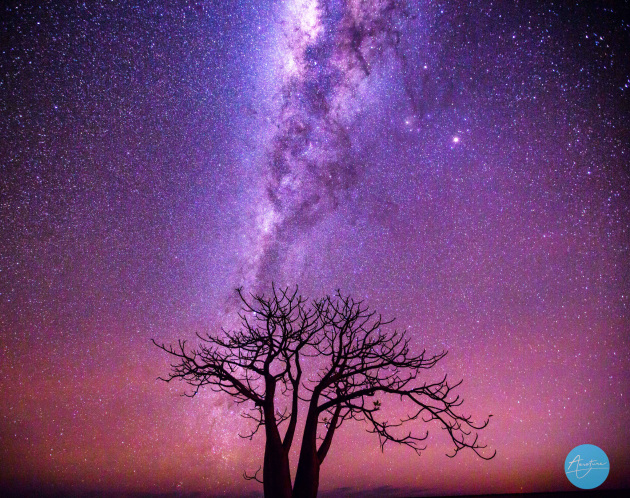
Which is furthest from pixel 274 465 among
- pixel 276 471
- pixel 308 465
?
pixel 308 465

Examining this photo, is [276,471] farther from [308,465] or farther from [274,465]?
[308,465]

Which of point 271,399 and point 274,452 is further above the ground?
point 271,399

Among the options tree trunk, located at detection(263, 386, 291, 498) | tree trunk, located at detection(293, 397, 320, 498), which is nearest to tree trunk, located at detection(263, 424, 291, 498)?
tree trunk, located at detection(263, 386, 291, 498)

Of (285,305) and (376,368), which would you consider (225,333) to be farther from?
(376,368)

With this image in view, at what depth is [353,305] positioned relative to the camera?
255 inches

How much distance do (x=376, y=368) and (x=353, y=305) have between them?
40.5 inches

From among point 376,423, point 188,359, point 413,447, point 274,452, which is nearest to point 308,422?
point 274,452

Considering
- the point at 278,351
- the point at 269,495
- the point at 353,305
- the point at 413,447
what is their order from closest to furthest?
the point at 269,495 → the point at 413,447 → the point at 278,351 → the point at 353,305

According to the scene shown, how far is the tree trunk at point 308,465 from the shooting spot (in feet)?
17.3

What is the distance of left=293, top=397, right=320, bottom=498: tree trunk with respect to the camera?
528 cm

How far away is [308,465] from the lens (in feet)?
17.8

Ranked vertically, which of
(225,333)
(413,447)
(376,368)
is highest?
(225,333)

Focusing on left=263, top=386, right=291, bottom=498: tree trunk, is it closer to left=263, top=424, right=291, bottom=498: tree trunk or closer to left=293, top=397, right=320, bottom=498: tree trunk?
left=263, top=424, right=291, bottom=498: tree trunk

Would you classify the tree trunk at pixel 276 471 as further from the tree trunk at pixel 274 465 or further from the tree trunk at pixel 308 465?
the tree trunk at pixel 308 465
